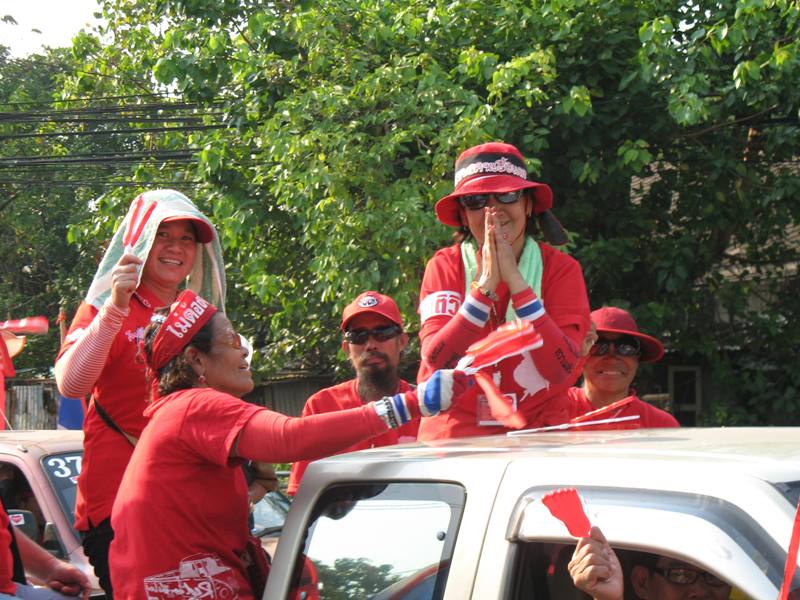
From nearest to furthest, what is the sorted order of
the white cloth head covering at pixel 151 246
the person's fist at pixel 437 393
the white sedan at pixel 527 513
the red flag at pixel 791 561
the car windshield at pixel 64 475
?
1. the red flag at pixel 791 561
2. the white sedan at pixel 527 513
3. the person's fist at pixel 437 393
4. the white cloth head covering at pixel 151 246
5. the car windshield at pixel 64 475

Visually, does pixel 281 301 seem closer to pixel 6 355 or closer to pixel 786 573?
pixel 6 355

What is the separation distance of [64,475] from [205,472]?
3332 mm

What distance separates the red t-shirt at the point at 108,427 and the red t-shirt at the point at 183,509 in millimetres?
670

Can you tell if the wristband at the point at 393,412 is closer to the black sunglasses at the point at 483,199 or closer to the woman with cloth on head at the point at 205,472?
the woman with cloth on head at the point at 205,472

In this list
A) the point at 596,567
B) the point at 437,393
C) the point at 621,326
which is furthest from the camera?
the point at 621,326

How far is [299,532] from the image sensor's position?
2631 millimetres

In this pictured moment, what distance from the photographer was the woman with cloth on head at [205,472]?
266cm

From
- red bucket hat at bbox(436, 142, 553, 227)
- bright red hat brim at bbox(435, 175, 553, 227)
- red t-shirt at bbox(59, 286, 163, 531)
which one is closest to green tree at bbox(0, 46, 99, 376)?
red t-shirt at bbox(59, 286, 163, 531)

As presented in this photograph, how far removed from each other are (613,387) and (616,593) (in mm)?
2878

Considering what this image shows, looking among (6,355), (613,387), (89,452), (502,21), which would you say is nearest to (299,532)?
(89,452)

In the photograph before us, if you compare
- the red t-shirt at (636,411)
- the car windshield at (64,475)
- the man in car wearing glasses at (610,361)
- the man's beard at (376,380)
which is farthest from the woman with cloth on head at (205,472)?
the car windshield at (64,475)

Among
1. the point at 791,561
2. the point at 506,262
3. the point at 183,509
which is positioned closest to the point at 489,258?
the point at 506,262

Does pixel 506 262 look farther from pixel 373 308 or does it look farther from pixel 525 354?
pixel 373 308

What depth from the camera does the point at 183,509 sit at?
2785mm
